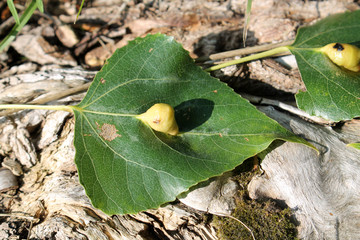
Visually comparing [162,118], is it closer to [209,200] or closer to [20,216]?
[209,200]

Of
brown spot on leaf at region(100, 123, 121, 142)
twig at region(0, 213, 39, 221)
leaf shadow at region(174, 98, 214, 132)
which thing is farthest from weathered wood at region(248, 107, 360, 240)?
twig at region(0, 213, 39, 221)

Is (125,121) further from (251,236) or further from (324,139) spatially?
(324,139)

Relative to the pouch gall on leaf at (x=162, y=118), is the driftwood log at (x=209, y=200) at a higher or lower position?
lower

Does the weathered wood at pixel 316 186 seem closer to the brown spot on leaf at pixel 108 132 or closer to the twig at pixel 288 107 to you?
the twig at pixel 288 107

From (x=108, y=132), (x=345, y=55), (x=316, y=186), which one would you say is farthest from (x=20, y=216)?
(x=345, y=55)

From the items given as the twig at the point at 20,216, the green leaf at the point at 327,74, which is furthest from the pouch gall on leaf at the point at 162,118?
the twig at the point at 20,216
